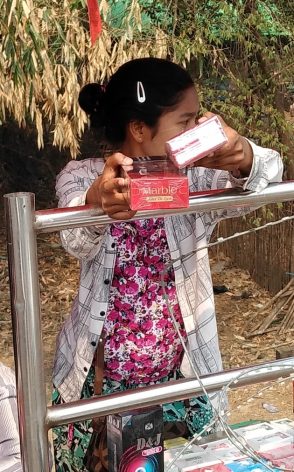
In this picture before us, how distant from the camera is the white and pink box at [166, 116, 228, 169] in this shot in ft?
2.68

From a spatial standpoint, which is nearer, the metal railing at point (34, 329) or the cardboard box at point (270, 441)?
the metal railing at point (34, 329)

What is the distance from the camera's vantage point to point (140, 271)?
1.32 metres

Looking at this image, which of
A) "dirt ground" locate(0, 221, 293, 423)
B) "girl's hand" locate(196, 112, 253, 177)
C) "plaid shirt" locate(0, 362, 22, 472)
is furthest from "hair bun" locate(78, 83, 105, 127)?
"dirt ground" locate(0, 221, 293, 423)

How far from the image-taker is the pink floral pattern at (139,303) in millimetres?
1324

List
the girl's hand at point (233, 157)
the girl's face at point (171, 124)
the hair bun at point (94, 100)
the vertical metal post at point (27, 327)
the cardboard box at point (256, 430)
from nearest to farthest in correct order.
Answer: the vertical metal post at point (27, 327) < the girl's hand at point (233, 157) < the cardboard box at point (256, 430) < the girl's face at point (171, 124) < the hair bun at point (94, 100)

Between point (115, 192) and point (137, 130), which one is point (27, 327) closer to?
point (115, 192)

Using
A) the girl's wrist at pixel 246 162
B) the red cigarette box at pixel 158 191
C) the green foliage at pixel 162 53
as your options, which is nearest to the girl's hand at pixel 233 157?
the girl's wrist at pixel 246 162

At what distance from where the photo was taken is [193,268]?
1364 millimetres

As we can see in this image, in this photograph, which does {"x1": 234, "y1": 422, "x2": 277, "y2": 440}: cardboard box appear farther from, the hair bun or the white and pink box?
the hair bun

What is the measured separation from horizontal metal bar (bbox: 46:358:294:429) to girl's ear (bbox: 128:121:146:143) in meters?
0.51

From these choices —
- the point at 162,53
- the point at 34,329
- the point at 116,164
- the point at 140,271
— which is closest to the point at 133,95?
the point at 140,271

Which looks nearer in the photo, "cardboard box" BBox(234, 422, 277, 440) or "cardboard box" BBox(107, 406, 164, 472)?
"cardboard box" BBox(107, 406, 164, 472)

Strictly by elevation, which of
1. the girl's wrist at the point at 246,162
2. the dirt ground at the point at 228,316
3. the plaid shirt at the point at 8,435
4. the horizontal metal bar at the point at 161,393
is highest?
the girl's wrist at the point at 246,162

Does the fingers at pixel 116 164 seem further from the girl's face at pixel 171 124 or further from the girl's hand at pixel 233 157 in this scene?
the girl's face at pixel 171 124
